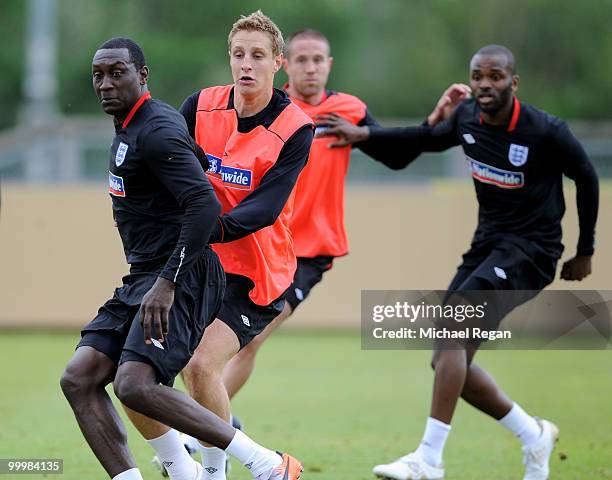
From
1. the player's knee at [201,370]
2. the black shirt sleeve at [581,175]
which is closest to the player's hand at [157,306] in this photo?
the player's knee at [201,370]

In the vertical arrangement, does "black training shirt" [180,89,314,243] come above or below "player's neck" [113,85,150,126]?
below

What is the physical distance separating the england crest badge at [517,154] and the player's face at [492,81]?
0.28 meters

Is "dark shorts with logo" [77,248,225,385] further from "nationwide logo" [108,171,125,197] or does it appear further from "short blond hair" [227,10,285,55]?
"short blond hair" [227,10,285,55]

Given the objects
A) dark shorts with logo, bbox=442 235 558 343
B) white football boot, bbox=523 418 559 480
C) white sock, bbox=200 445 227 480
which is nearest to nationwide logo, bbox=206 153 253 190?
white sock, bbox=200 445 227 480

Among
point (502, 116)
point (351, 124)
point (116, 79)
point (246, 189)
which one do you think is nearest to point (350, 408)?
point (351, 124)

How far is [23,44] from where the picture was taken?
38.4m

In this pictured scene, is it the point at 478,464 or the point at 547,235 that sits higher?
the point at 547,235

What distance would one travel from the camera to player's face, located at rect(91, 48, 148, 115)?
587 cm

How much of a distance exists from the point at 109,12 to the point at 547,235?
34.4 metres

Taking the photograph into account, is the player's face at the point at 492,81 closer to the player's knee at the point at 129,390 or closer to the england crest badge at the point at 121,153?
the england crest badge at the point at 121,153

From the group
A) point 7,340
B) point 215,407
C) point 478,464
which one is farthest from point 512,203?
point 7,340

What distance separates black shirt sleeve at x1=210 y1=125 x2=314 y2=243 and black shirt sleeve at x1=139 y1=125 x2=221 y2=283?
0.37 meters

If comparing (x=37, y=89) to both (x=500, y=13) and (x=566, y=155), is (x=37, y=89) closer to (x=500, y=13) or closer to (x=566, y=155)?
(x=500, y=13)

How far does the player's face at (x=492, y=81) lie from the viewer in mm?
7484
